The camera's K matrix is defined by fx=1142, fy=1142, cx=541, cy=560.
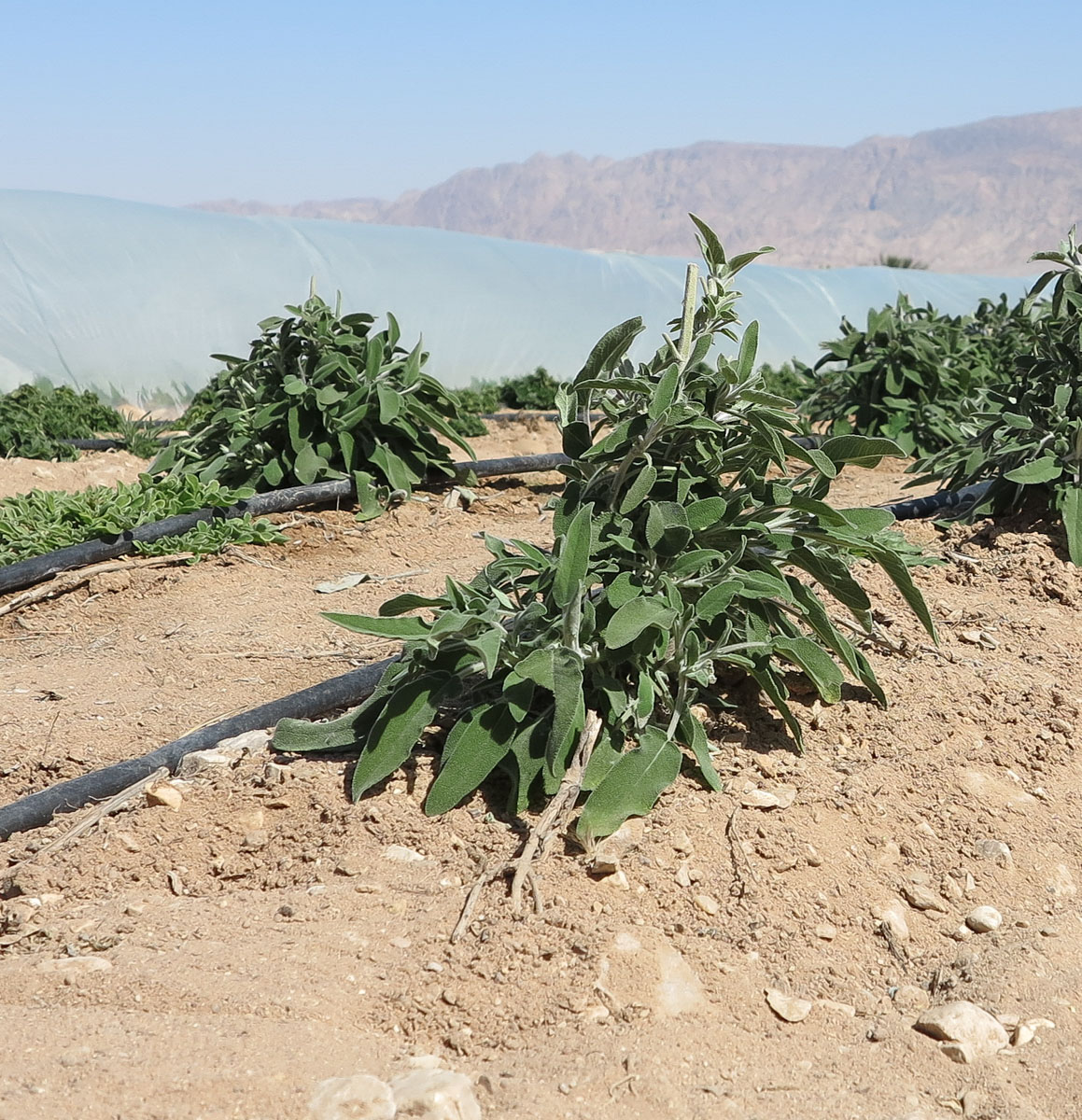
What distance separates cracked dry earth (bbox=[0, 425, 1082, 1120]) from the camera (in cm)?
162

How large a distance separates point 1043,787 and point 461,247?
37.3ft

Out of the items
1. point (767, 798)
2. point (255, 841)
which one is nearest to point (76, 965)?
point (255, 841)

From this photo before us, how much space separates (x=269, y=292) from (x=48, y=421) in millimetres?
3926

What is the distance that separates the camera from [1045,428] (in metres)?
4.00

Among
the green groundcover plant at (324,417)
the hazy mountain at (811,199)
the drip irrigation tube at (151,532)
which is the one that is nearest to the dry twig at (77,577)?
the drip irrigation tube at (151,532)

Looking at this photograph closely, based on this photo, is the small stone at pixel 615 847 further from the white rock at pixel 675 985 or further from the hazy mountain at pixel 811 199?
the hazy mountain at pixel 811 199

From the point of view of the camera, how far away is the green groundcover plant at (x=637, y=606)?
7.13ft

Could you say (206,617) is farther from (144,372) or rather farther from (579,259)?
(579,259)

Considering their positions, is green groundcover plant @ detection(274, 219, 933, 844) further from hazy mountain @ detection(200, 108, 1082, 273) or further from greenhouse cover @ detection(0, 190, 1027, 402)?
hazy mountain @ detection(200, 108, 1082, 273)

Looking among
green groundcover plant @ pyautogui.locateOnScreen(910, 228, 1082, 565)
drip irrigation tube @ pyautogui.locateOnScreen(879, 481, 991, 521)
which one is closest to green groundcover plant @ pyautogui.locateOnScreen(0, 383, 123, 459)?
drip irrigation tube @ pyautogui.locateOnScreen(879, 481, 991, 521)

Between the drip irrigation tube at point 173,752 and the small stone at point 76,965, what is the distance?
22.3 inches

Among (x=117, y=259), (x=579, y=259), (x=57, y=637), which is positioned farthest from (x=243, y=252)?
(x=57, y=637)

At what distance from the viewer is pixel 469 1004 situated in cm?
177

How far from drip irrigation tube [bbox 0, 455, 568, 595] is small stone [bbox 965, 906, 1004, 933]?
2.03 metres
